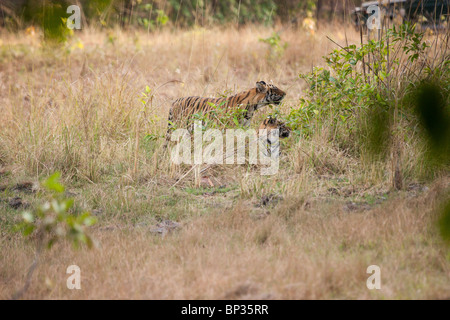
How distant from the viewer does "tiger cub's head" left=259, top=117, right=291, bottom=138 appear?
608 centimetres

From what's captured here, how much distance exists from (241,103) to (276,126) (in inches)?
25.7

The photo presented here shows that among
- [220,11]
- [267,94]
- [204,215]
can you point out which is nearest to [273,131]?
[267,94]

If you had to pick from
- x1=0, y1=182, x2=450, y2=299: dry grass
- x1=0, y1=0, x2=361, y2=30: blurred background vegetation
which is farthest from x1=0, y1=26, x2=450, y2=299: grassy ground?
x1=0, y1=0, x2=361, y2=30: blurred background vegetation

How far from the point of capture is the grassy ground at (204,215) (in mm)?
3152

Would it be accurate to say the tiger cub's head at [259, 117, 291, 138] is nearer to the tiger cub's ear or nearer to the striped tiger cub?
the striped tiger cub

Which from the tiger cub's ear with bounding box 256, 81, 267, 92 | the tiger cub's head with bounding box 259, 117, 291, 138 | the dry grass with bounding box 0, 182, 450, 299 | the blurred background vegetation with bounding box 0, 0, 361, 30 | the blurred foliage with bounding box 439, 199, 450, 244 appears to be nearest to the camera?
the blurred foliage with bounding box 439, 199, 450, 244

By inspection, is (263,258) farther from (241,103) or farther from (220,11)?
(220,11)

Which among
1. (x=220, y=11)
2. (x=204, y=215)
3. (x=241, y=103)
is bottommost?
(x=204, y=215)

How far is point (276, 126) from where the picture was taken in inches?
240

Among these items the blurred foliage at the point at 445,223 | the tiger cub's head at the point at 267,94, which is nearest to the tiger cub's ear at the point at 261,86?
the tiger cub's head at the point at 267,94

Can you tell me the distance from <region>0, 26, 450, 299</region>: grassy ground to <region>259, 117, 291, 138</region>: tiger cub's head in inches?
5.8

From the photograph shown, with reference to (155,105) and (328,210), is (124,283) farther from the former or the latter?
(155,105)

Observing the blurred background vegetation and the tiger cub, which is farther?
the blurred background vegetation

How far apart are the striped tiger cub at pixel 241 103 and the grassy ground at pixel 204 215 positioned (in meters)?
0.37
